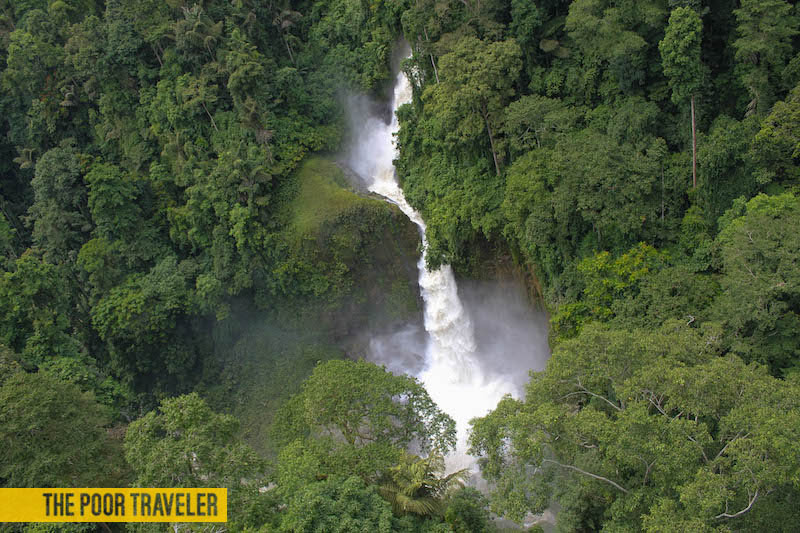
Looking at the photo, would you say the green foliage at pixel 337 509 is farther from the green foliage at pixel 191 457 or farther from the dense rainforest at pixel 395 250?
the green foliage at pixel 191 457

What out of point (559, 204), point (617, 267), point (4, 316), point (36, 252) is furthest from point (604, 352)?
point (36, 252)

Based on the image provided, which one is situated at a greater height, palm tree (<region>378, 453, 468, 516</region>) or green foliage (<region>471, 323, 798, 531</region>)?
green foliage (<region>471, 323, 798, 531</region>)

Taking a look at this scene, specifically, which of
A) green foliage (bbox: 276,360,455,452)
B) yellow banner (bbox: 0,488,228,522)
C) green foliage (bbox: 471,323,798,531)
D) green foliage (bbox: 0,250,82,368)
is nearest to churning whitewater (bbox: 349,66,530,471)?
green foliage (bbox: 276,360,455,452)

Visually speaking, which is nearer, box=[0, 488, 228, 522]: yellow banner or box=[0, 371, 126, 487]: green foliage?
box=[0, 488, 228, 522]: yellow banner

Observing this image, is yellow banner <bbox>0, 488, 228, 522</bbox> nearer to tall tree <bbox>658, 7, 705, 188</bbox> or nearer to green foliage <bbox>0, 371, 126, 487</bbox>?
green foliage <bbox>0, 371, 126, 487</bbox>

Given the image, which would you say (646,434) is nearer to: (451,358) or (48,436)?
(451,358)
